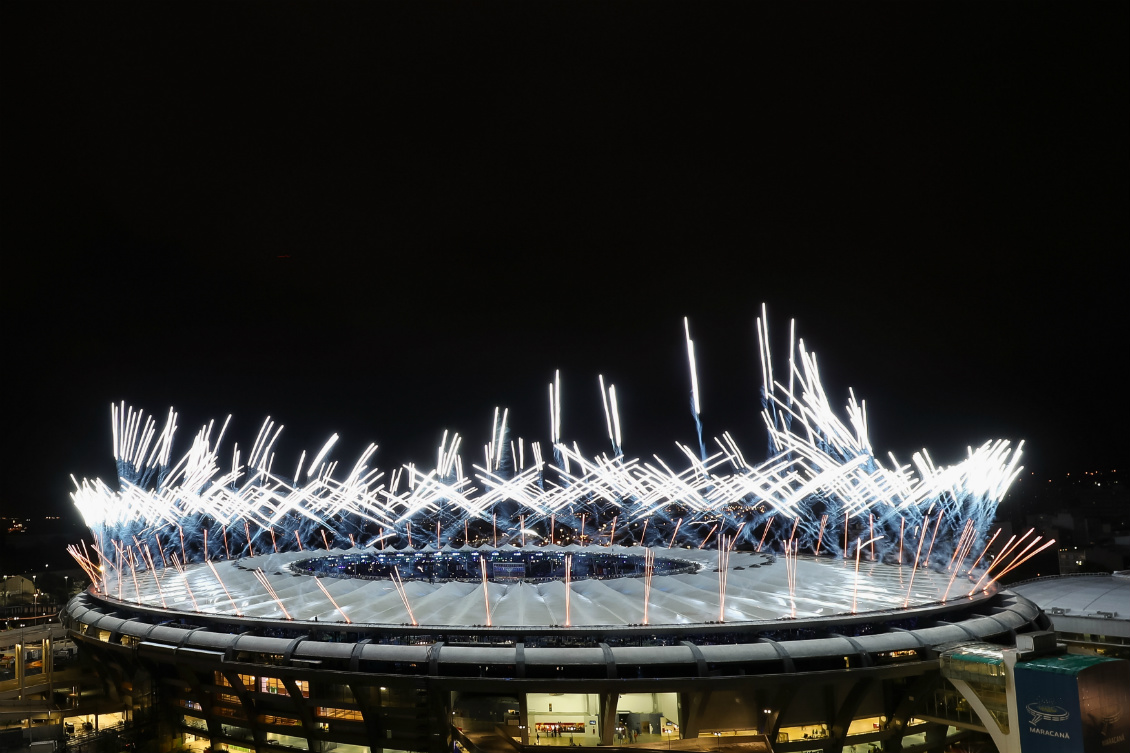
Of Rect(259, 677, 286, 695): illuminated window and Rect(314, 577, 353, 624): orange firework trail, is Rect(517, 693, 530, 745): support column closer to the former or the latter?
Rect(314, 577, 353, 624): orange firework trail

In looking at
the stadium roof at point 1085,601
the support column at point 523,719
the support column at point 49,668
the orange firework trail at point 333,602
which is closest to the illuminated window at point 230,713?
the orange firework trail at point 333,602

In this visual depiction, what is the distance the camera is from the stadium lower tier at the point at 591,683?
2611 cm

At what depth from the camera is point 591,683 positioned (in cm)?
2561

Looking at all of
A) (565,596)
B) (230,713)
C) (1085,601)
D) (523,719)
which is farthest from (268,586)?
(1085,601)

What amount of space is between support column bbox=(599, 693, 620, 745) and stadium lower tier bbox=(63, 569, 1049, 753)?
1.9 inches

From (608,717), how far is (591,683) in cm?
167

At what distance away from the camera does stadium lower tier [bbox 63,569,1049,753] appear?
26109 millimetres

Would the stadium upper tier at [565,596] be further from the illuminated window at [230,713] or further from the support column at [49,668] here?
the support column at [49,668]

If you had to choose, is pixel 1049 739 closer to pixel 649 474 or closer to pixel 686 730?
pixel 686 730

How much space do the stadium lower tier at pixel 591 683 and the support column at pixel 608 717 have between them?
1.9 inches

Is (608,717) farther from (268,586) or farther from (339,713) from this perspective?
(268,586)

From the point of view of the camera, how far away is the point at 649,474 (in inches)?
2221

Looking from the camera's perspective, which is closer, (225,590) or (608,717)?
(608,717)

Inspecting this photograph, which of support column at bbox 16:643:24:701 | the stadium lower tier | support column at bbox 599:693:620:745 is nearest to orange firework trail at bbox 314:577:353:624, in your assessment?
the stadium lower tier
